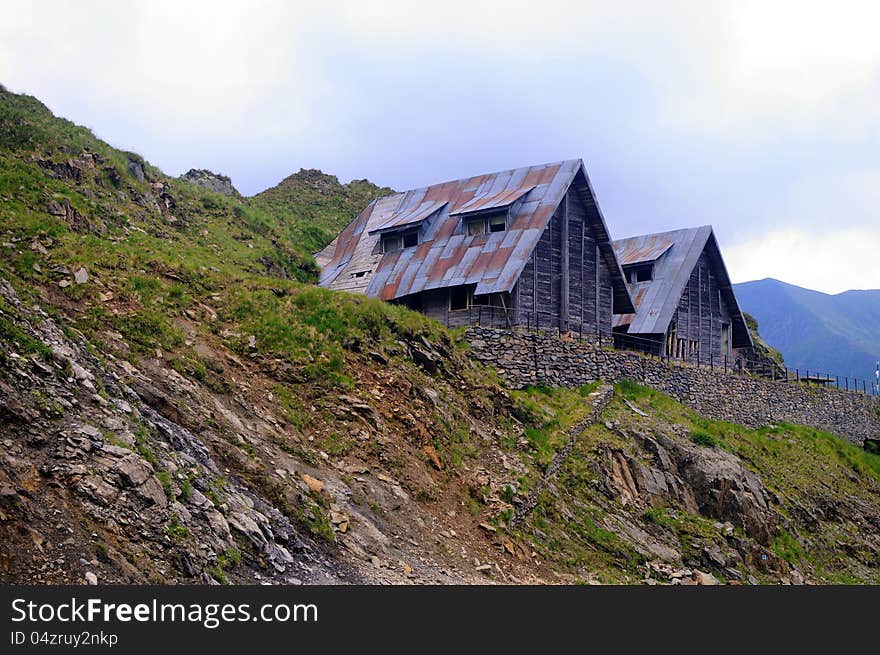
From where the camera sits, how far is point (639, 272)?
177ft

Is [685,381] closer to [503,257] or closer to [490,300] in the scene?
[490,300]

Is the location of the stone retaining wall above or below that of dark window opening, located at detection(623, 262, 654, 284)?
below

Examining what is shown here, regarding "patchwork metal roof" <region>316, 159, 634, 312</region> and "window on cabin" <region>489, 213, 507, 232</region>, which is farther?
"window on cabin" <region>489, 213, 507, 232</region>

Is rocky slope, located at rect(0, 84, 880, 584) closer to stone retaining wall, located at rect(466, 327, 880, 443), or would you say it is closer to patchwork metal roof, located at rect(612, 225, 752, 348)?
stone retaining wall, located at rect(466, 327, 880, 443)

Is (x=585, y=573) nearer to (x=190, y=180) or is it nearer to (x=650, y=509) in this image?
(x=650, y=509)

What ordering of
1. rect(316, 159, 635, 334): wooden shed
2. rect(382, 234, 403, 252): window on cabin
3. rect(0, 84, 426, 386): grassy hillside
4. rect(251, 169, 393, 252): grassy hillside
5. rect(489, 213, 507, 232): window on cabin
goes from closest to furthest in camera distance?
rect(0, 84, 426, 386): grassy hillside < rect(316, 159, 635, 334): wooden shed < rect(489, 213, 507, 232): window on cabin < rect(382, 234, 403, 252): window on cabin < rect(251, 169, 393, 252): grassy hillside

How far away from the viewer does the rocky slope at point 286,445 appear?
16.2 metres

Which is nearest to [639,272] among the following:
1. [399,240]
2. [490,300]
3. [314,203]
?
[399,240]

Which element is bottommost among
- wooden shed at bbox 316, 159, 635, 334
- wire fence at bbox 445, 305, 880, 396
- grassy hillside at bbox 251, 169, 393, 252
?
wire fence at bbox 445, 305, 880, 396

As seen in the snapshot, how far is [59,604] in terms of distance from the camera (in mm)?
12891

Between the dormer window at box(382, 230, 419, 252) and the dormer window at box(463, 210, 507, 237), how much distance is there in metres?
3.20

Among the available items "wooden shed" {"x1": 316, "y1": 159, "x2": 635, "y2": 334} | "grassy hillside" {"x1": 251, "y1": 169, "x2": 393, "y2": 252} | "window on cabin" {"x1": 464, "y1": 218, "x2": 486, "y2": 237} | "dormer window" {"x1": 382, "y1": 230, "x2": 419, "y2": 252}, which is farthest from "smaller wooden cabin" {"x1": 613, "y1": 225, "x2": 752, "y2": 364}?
"grassy hillside" {"x1": 251, "y1": 169, "x2": 393, "y2": 252}

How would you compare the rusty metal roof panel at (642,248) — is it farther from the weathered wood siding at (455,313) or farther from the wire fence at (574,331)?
the weathered wood siding at (455,313)

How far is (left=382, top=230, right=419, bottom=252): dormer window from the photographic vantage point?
4544 cm
